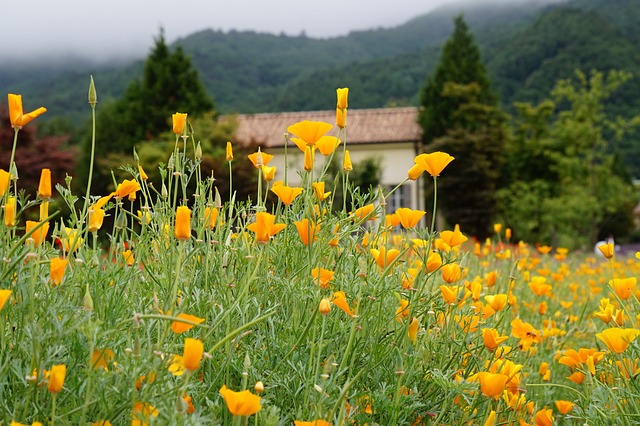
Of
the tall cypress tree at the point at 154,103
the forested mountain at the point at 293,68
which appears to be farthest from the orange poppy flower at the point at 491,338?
the forested mountain at the point at 293,68

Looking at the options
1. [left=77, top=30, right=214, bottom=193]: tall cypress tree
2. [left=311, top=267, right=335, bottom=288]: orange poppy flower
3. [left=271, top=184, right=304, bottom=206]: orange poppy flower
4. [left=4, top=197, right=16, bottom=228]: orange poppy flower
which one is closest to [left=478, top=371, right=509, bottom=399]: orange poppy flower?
[left=311, top=267, right=335, bottom=288]: orange poppy flower

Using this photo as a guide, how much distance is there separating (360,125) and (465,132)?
3986mm

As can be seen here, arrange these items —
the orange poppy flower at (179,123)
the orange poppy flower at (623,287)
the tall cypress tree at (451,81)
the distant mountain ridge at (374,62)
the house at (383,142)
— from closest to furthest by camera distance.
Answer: the orange poppy flower at (179,123)
the orange poppy flower at (623,287)
the tall cypress tree at (451,81)
the house at (383,142)
the distant mountain ridge at (374,62)

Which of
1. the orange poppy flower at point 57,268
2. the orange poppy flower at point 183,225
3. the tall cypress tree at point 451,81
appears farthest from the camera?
the tall cypress tree at point 451,81

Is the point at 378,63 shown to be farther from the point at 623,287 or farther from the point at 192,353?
the point at 192,353

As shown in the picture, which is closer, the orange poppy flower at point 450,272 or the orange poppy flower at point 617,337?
the orange poppy flower at point 617,337

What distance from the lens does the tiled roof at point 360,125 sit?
72.2 ft

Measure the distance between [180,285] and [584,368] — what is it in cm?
129

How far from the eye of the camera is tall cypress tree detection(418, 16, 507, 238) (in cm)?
2061

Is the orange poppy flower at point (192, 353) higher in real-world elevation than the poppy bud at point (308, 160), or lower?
lower

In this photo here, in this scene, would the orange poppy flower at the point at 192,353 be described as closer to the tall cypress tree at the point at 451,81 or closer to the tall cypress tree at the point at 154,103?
the tall cypress tree at the point at 154,103

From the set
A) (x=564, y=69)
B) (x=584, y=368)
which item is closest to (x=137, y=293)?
(x=584, y=368)

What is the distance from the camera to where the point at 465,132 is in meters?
20.7

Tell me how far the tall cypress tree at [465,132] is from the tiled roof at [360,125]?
2.91 feet
